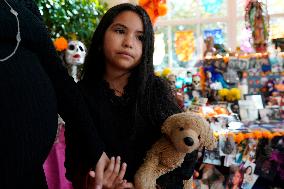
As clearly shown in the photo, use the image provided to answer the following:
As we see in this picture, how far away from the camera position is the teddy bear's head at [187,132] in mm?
Answer: 811

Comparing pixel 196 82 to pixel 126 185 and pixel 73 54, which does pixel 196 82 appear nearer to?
pixel 73 54

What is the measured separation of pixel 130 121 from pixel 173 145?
0.43ft

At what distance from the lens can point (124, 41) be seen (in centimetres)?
86

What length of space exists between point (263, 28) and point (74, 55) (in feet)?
4.17

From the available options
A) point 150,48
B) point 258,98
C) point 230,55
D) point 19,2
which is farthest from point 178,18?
point 19,2

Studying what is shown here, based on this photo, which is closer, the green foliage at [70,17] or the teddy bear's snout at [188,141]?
the teddy bear's snout at [188,141]

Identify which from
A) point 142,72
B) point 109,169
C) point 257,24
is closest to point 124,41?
point 142,72

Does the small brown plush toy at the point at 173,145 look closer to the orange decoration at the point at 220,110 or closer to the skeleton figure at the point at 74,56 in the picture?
the orange decoration at the point at 220,110

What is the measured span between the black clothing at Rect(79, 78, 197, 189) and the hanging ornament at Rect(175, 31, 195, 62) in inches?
104

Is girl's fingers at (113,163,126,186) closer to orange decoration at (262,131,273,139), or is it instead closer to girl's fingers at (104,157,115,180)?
girl's fingers at (104,157,115,180)

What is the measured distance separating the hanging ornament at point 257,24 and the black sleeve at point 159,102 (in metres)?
1.45

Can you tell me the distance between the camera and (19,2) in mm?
634

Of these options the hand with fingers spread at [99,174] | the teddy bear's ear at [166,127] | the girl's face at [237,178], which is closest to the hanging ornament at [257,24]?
the girl's face at [237,178]

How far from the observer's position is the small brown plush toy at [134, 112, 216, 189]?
812 mm
